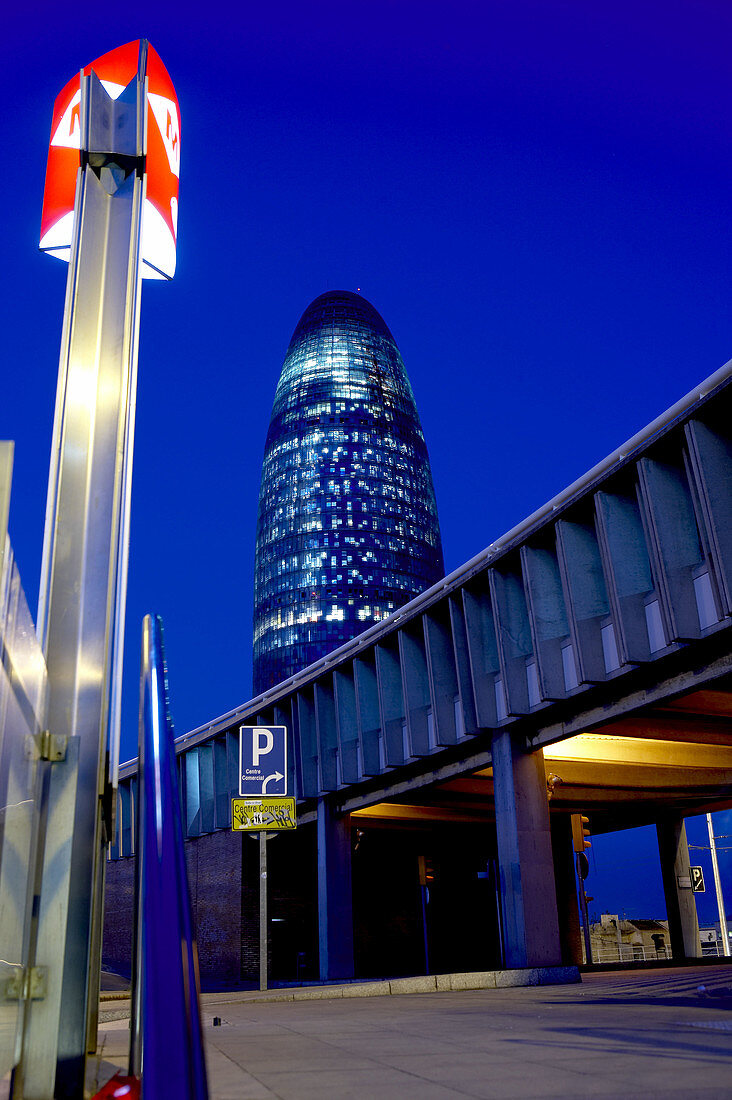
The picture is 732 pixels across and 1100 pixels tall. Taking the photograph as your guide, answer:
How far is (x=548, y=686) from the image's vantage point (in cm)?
1872

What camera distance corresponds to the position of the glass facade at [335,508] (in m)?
123

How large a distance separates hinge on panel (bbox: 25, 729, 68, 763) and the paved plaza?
1.61 metres

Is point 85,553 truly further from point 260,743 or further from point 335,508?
point 335,508

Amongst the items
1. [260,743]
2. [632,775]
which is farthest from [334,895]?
[260,743]

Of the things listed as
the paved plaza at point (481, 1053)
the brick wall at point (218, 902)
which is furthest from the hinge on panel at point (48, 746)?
the brick wall at point (218, 902)

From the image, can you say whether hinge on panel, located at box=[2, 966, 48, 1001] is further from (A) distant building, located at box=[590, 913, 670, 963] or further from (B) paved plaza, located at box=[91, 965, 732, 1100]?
(A) distant building, located at box=[590, 913, 670, 963]

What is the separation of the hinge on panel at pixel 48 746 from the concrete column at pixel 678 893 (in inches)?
1329

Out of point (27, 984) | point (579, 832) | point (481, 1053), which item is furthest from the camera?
point (579, 832)

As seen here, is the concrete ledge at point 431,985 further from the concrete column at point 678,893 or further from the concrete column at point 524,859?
the concrete column at point 678,893

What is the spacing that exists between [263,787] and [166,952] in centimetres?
1629

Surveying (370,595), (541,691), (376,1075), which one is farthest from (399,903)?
(370,595)

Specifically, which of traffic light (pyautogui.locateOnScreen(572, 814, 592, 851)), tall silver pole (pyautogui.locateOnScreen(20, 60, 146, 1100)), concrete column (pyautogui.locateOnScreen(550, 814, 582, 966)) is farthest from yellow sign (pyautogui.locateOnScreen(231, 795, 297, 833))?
concrete column (pyautogui.locateOnScreen(550, 814, 582, 966))

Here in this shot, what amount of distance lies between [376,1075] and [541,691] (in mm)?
14405

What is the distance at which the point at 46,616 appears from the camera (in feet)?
15.3
